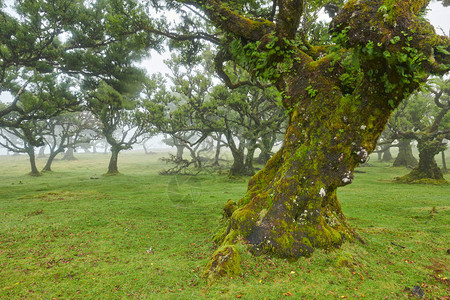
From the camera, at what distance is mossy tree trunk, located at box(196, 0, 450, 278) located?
446 cm

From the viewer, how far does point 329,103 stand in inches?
221

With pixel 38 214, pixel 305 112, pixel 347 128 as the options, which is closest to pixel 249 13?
pixel 305 112

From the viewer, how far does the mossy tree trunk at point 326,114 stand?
446cm

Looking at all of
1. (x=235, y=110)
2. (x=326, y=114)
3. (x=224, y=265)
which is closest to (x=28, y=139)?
(x=235, y=110)


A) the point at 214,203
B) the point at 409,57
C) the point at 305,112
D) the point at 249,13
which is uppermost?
the point at 249,13

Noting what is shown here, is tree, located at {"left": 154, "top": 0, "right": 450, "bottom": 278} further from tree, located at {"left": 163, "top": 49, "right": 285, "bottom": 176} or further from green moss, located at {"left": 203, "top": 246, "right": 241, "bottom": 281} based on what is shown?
tree, located at {"left": 163, "top": 49, "right": 285, "bottom": 176}

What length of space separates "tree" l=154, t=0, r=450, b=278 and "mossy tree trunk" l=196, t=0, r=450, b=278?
0.02 metres

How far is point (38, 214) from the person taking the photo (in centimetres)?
952

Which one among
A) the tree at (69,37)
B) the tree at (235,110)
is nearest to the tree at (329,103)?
the tree at (69,37)

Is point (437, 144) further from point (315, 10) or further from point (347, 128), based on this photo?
point (347, 128)

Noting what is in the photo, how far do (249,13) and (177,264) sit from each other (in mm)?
10224

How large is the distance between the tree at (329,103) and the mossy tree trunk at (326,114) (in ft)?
0.07

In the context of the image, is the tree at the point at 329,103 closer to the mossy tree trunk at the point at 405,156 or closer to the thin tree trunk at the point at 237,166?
the thin tree trunk at the point at 237,166

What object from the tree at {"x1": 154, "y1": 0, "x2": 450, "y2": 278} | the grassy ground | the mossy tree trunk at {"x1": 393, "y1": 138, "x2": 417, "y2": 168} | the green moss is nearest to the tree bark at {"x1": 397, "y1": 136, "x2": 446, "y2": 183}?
the grassy ground
